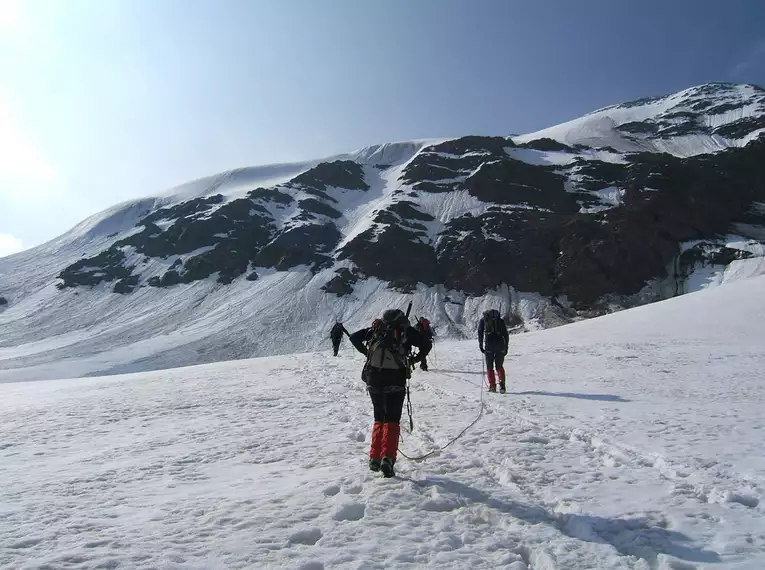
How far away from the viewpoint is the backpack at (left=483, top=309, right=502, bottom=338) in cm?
1295

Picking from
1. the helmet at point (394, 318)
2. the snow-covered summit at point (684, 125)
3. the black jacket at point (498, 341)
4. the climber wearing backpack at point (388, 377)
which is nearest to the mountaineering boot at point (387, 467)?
the climber wearing backpack at point (388, 377)

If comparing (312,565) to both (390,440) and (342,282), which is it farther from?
(342,282)

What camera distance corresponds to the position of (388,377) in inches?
234

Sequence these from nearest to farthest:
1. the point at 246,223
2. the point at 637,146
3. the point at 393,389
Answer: the point at 393,389, the point at 246,223, the point at 637,146

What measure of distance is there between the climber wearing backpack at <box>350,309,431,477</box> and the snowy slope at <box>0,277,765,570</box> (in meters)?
0.35

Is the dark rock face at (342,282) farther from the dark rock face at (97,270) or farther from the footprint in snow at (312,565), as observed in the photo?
the footprint in snow at (312,565)

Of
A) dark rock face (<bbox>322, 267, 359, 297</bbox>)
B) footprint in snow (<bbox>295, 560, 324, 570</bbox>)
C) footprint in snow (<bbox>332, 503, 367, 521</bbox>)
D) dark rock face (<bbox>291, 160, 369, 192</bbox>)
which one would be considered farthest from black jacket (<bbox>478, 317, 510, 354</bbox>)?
dark rock face (<bbox>291, 160, 369, 192</bbox>)

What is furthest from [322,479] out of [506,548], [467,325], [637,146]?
[637,146]

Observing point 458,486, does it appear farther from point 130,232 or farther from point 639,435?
point 130,232

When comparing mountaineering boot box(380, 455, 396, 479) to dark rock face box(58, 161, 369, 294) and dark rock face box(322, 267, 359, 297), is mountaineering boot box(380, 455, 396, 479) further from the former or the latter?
dark rock face box(58, 161, 369, 294)

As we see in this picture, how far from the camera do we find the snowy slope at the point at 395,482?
389 cm

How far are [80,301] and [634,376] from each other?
3777 inches

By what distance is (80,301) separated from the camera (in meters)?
85.8

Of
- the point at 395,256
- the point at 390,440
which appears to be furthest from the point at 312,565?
the point at 395,256
